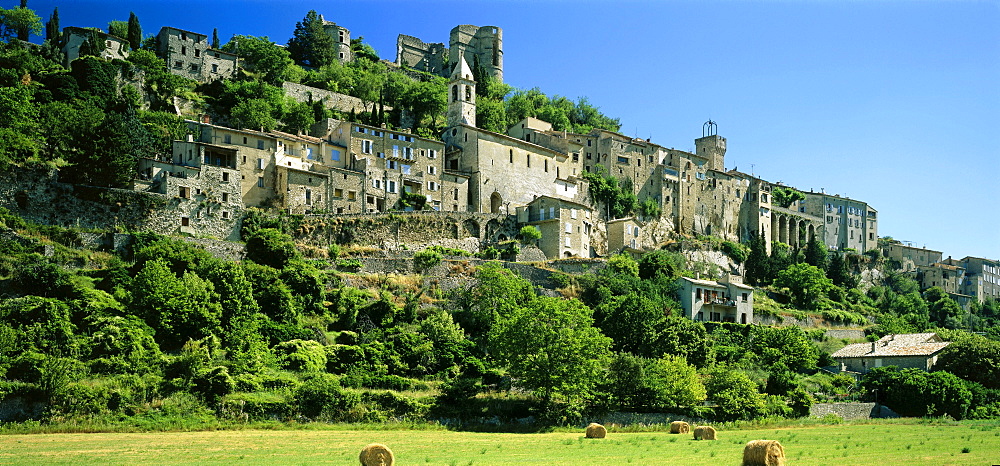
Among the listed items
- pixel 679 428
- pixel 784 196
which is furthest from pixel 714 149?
pixel 679 428

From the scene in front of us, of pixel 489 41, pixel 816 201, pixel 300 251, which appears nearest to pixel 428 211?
pixel 300 251

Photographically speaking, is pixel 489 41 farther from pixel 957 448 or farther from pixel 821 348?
pixel 957 448

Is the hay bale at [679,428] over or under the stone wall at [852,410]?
over

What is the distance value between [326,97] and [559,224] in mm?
35091

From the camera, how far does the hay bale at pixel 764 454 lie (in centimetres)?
2731

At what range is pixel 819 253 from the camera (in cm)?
9900

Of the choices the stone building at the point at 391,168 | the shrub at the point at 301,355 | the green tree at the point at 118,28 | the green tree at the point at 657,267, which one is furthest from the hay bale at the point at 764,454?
the green tree at the point at 118,28

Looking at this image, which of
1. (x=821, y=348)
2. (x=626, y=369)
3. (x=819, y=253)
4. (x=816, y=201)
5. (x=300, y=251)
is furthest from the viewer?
(x=816, y=201)

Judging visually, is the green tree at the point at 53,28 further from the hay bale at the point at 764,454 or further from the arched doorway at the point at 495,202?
the hay bale at the point at 764,454

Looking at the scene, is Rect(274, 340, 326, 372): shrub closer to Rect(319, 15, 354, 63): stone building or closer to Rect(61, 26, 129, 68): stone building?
Rect(61, 26, 129, 68): stone building

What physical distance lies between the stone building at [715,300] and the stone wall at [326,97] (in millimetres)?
45260

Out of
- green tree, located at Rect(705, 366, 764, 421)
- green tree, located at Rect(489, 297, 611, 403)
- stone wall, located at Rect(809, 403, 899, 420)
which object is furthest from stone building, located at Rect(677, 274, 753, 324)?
green tree, located at Rect(489, 297, 611, 403)

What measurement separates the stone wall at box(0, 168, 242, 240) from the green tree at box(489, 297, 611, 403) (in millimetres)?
25664

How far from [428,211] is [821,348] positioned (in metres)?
32.0
